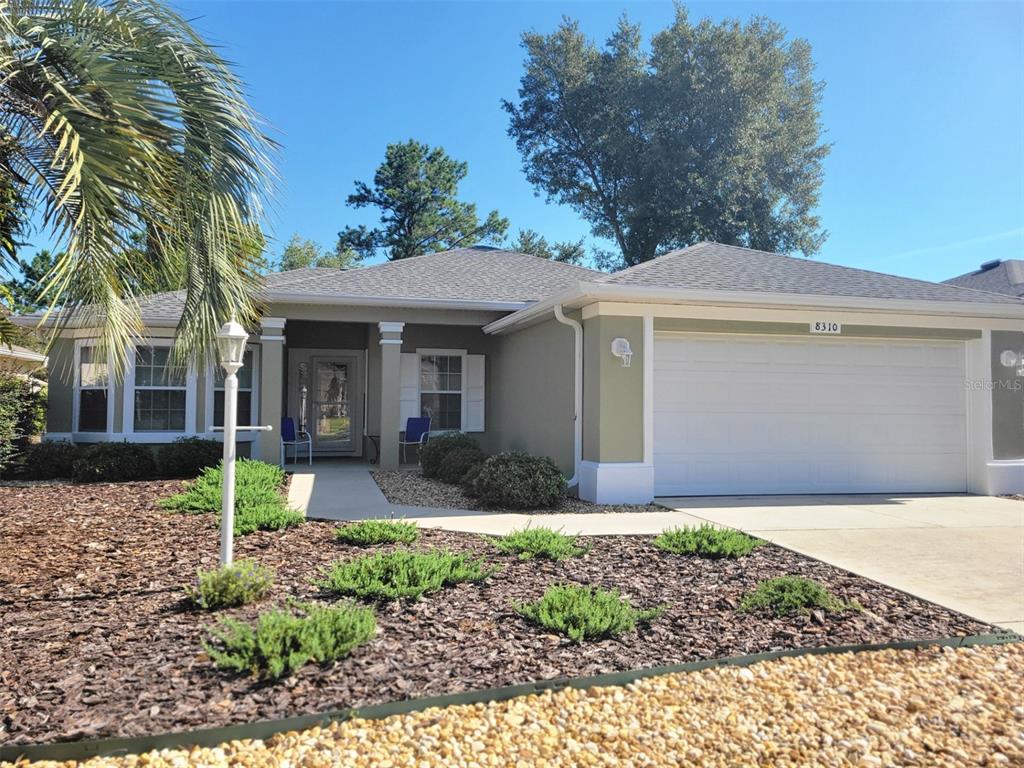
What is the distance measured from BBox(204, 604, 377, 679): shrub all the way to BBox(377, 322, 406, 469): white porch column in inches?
319

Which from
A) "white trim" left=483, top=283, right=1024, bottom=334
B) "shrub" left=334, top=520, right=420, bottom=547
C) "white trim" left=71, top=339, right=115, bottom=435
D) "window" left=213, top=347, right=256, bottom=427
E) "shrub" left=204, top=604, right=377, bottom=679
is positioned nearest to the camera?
"shrub" left=204, top=604, right=377, bottom=679

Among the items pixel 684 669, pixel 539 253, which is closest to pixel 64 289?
pixel 684 669

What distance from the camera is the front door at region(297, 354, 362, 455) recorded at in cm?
1453

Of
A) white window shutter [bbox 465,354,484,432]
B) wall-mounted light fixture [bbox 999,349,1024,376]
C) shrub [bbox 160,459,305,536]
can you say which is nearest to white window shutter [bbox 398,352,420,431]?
white window shutter [bbox 465,354,484,432]

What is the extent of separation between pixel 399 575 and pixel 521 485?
3.59 m

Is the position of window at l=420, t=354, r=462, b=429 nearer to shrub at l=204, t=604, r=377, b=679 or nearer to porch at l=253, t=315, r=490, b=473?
porch at l=253, t=315, r=490, b=473

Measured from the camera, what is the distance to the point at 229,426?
439cm

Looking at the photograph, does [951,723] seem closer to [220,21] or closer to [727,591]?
[727,591]

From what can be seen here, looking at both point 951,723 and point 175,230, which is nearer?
point 951,723

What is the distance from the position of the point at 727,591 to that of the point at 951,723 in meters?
1.74

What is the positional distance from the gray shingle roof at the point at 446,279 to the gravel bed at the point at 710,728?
8.50m

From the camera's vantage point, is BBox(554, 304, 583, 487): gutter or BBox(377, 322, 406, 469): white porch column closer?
BBox(554, 304, 583, 487): gutter

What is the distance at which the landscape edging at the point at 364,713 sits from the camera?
2648 millimetres

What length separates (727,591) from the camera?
15.4 feet
